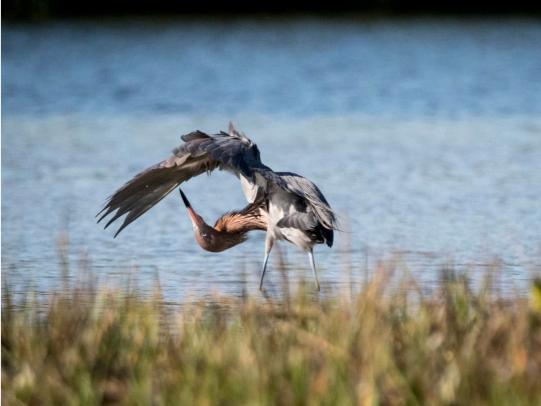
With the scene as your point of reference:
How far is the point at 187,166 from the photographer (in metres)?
7.84

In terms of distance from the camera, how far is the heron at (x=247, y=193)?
7.36 metres

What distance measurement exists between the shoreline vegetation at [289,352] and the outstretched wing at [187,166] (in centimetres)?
156

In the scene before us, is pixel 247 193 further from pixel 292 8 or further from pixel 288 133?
pixel 292 8

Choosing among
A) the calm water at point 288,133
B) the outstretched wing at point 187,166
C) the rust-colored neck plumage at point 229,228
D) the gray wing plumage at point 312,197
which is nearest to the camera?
the gray wing plumage at point 312,197

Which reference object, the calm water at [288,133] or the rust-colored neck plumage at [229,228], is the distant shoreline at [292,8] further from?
the rust-colored neck plumage at [229,228]

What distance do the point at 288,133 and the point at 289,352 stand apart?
10523mm

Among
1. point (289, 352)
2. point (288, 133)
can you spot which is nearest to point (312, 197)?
point (289, 352)

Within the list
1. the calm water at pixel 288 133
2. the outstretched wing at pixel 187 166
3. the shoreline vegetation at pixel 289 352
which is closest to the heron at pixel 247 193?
the outstretched wing at pixel 187 166

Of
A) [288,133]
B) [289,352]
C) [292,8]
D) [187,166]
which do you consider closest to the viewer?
[289,352]

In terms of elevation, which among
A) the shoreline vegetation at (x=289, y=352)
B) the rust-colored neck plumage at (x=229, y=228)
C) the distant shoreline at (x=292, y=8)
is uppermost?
the distant shoreline at (x=292, y=8)

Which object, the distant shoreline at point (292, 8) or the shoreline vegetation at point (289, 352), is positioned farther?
the distant shoreline at point (292, 8)

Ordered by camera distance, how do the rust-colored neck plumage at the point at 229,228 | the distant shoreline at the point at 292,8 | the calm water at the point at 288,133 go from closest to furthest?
1. the rust-colored neck plumage at the point at 229,228
2. the calm water at the point at 288,133
3. the distant shoreline at the point at 292,8

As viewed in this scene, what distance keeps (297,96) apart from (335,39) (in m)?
7.13

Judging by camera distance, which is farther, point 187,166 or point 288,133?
point 288,133
